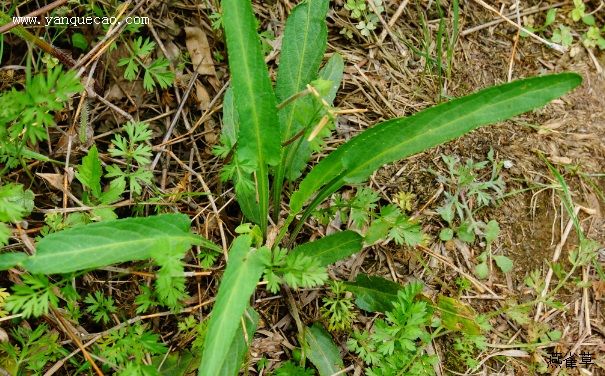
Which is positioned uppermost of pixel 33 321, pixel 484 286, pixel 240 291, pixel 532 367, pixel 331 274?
pixel 240 291

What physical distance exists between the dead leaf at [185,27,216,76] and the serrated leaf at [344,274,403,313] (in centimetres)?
111

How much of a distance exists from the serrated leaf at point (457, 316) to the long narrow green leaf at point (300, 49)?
84 centimetres

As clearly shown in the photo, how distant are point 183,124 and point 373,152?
2.96 feet

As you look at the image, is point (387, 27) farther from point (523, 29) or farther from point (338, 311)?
point (338, 311)

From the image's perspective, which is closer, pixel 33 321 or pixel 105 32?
pixel 33 321

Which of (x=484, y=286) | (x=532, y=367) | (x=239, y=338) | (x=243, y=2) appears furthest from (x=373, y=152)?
(x=532, y=367)

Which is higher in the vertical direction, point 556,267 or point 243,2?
point 243,2

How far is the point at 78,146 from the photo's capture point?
6.81 feet

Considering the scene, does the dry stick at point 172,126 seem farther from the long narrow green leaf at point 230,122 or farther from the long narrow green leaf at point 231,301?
the long narrow green leaf at point 231,301

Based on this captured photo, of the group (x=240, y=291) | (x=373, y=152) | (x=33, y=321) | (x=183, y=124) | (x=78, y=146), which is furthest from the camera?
(x=183, y=124)

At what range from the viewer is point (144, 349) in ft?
5.97

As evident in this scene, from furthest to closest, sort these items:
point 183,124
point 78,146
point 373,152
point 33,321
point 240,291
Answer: point 183,124
point 78,146
point 33,321
point 373,152
point 240,291

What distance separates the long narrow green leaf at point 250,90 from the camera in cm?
165

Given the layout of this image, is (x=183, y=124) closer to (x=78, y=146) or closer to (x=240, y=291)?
(x=78, y=146)
